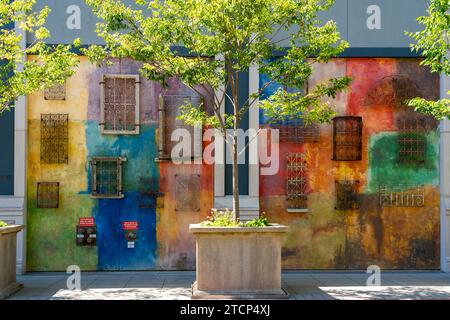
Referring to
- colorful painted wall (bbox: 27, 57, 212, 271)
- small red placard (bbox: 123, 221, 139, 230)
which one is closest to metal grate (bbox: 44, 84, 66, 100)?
colorful painted wall (bbox: 27, 57, 212, 271)

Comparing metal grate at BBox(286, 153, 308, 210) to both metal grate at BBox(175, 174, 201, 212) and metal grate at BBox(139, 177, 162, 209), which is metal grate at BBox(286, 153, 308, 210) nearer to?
metal grate at BBox(175, 174, 201, 212)

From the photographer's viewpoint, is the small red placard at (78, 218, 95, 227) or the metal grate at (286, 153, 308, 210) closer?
the small red placard at (78, 218, 95, 227)

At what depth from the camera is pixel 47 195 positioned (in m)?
13.6

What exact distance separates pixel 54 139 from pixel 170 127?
302cm

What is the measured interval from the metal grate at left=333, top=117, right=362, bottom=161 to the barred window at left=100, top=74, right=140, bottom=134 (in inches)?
208

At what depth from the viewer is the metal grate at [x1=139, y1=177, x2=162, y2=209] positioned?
45.0 feet

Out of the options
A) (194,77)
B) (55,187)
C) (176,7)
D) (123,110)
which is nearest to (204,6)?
(176,7)

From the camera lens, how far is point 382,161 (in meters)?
14.0

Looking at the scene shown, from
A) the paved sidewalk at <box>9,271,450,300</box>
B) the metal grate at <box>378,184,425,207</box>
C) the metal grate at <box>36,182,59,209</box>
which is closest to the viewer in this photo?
the paved sidewalk at <box>9,271,450,300</box>

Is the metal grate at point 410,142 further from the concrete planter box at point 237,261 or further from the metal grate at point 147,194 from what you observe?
the metal grate at point 147,194

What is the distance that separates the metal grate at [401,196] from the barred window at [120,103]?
22.1 ft

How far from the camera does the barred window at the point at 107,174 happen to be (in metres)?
13.6

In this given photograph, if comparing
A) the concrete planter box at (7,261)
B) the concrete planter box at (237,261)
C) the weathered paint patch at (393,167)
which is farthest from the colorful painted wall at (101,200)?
the weathered paint patch at (393,167)

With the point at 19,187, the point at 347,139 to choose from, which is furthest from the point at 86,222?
the point at 347,139
